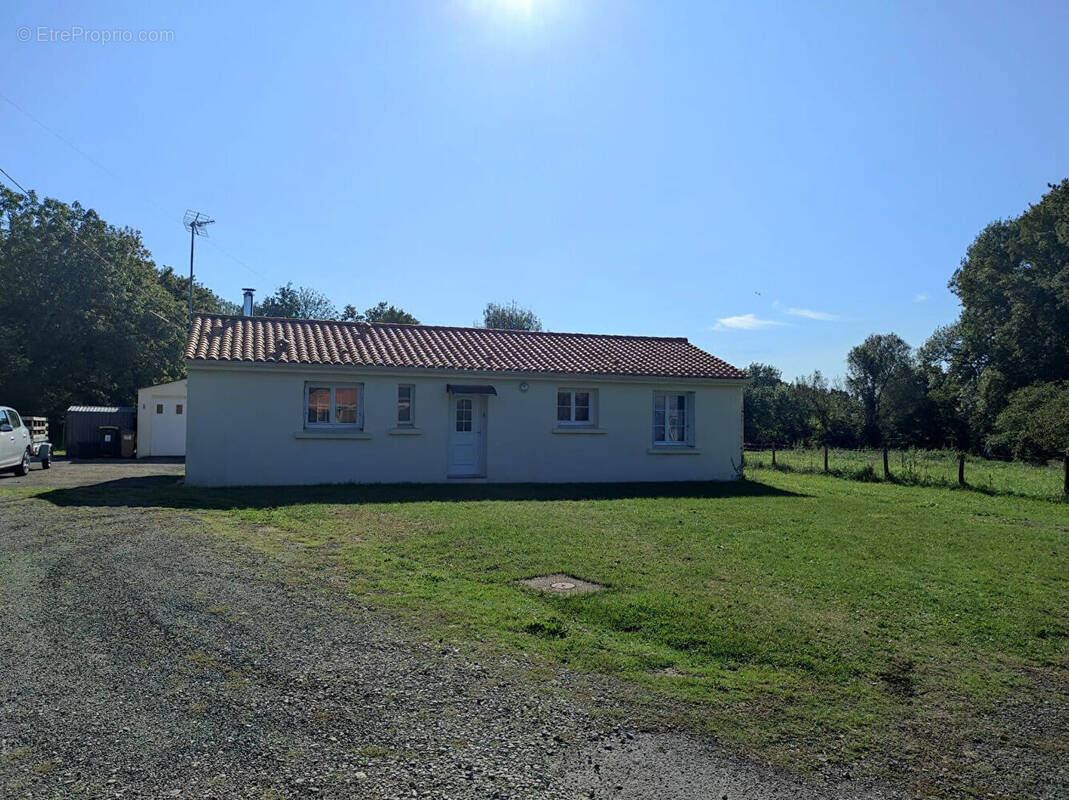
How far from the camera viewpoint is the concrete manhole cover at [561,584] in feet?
22.5

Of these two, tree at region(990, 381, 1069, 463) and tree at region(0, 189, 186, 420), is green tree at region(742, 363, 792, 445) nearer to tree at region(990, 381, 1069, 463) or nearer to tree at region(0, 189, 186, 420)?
tree at region(990, 381, 1069, 463)

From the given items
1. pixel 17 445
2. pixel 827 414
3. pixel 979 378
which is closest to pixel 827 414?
pixel 827 414

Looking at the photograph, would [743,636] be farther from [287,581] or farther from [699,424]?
[699,424]

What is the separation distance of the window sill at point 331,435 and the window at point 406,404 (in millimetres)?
917

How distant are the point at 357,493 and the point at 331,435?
84.4 inches

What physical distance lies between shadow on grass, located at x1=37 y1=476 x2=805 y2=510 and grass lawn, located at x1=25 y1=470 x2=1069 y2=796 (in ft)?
0.68

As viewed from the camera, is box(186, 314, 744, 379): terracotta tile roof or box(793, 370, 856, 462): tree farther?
box(793, 370, 856, 462): tree

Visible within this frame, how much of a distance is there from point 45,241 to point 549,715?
1658 inches

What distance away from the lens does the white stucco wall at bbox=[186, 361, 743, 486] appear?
15.5m

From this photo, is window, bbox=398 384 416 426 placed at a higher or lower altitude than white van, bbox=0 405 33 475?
higher

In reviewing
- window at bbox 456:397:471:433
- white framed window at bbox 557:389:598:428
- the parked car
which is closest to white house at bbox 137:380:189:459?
the parked car

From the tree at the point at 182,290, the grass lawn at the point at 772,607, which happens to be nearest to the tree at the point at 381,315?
the tree at the point at 182,290

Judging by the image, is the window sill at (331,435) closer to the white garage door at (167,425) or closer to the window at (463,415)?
the window at (463,415)

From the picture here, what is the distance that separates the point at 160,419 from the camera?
27172 mm
